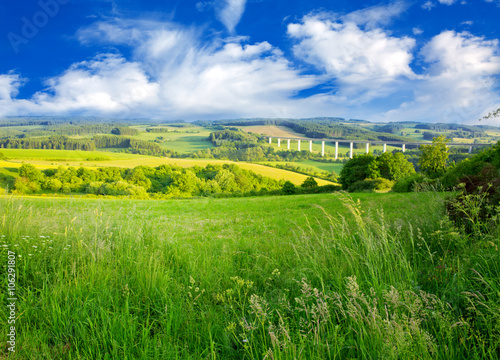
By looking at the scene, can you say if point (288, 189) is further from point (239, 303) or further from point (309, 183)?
point (239, 303)

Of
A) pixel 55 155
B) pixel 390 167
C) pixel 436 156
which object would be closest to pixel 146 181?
pixel 55 155

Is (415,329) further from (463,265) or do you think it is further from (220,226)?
(220,226)

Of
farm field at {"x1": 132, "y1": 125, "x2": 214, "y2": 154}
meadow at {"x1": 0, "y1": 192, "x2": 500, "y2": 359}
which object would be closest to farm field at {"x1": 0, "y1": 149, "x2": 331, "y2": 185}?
farm field at {"x1": 132, "y1": 125, "x2": 214, "y2": 154}

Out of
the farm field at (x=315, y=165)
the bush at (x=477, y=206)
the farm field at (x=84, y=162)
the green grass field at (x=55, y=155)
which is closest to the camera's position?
the bush at (x=477, y=206)

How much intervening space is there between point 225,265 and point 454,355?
2883mm

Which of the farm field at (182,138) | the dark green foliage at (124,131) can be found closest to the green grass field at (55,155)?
the dark green foliage at (124,131)

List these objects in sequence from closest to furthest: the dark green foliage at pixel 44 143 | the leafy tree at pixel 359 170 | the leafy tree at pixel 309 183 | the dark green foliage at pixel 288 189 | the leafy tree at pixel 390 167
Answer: the dark green foliage at pixel 288 189, the leafy tree at pixel 359 170, the leafy tree at pixel 390 167, the leafy tree at pixel 309 183, the dark green foliage at pixel 44 143

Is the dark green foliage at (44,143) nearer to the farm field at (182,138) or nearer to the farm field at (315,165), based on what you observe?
the farm field at (182,138)

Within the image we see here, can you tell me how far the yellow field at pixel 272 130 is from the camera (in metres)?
80.7

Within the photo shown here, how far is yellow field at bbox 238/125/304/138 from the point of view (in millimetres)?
80662

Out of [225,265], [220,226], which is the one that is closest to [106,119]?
[220,226]

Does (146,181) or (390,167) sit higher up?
(390,167)

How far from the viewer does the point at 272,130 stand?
85.8m

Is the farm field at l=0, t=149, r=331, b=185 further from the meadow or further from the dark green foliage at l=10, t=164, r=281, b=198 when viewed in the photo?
the meadow
